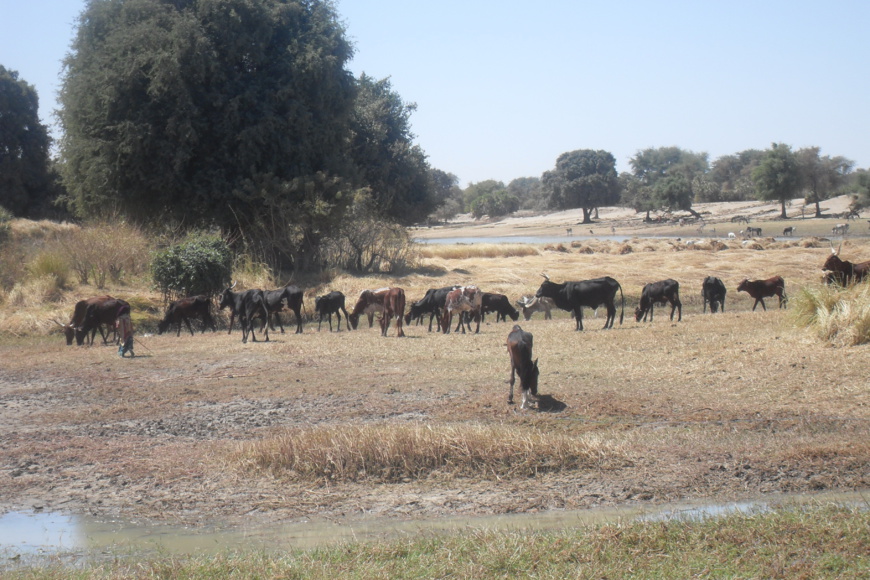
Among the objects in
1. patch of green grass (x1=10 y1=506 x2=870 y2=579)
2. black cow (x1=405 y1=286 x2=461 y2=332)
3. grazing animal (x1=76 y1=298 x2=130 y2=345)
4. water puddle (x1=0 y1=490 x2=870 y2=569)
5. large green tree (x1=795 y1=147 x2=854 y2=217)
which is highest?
large green tree (x1=795 y1=147 x2=854 y2=217)

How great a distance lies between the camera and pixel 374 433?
9445mm

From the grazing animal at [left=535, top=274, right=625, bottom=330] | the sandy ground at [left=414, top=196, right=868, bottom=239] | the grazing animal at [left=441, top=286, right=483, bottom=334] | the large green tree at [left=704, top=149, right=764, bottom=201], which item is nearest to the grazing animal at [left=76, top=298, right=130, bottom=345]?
the grazing animal at [left=441, top=286, right=483, bottom=334]

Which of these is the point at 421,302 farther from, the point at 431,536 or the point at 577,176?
the point at 577,176

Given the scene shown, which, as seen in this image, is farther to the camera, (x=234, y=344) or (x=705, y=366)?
(x=234, y=344)

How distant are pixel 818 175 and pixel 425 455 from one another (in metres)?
89.5

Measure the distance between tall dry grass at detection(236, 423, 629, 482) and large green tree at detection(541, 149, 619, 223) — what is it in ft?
322

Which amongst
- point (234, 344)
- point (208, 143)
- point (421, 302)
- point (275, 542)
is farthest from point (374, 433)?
point (208, 143)

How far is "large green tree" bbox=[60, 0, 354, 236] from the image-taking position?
1235 inches

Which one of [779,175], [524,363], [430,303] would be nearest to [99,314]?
[430,303]

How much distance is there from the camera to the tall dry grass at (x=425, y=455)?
8.89m

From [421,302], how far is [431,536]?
16808mm

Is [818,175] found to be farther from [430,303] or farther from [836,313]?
[836,313]

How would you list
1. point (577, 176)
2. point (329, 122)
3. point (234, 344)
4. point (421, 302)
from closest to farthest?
1. point (234, 344)
2. point (421, 302)
3. point (329, 122)
4. point (577, 176)

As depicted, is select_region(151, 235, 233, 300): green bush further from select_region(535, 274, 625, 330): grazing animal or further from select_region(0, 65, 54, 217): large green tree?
select_region(0, 65, 54, 217): large green tree
